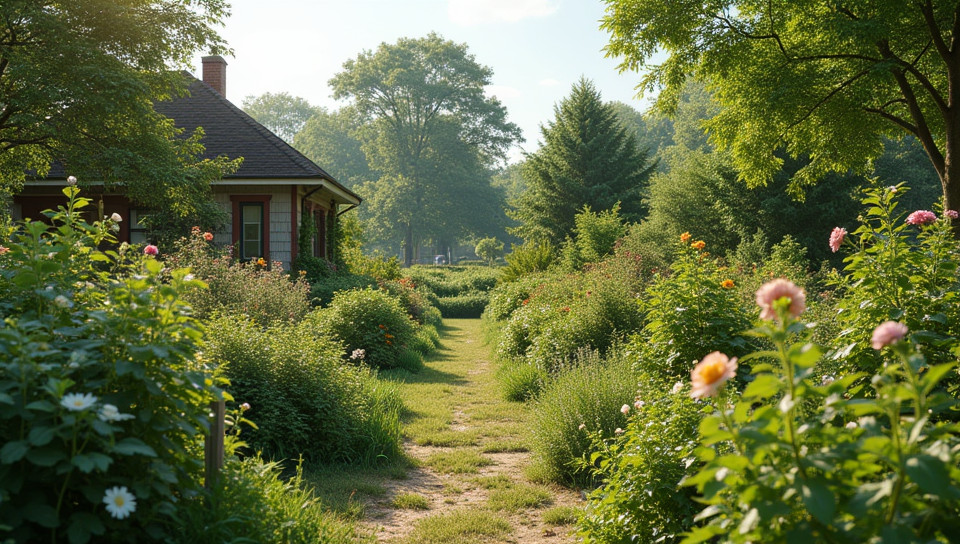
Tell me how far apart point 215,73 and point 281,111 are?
6852 centimetres

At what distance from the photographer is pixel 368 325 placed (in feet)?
36.2

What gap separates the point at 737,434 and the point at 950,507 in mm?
608

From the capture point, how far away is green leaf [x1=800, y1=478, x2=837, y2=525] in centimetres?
155

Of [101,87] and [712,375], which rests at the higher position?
[101,87]

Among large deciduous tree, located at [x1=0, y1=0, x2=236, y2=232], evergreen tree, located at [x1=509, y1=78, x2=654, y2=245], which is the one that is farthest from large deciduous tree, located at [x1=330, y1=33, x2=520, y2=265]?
large deciduous tree, located at [x1=0, y1=0, x2=236, y2=232]

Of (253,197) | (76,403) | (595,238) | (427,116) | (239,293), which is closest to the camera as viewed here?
(76,403)

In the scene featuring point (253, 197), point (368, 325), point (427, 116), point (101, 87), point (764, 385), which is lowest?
point (368, 325)

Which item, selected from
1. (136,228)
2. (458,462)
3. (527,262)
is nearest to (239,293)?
(458,462)

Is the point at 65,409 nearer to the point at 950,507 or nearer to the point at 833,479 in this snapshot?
the point at 833,479

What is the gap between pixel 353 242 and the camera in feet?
77.2

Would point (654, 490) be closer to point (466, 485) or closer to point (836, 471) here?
point (836, 471)

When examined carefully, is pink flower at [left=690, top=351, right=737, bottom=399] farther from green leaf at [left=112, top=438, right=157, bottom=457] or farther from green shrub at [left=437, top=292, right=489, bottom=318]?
green shrub at [left=437, top=292, right=489, bottom=318]

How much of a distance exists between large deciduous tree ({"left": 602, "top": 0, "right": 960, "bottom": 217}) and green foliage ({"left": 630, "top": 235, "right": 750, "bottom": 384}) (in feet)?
23.0

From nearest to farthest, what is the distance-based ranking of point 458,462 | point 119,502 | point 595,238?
point 119,502, point 458,462, point 595,238
